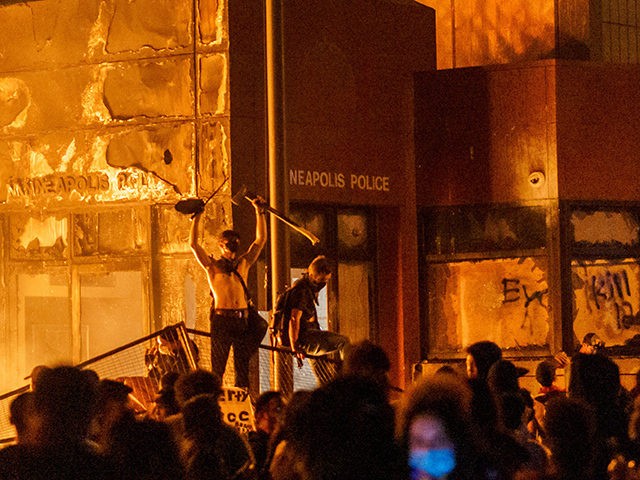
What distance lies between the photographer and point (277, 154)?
14.4 m

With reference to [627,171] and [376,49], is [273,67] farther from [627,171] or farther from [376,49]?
[627,171]

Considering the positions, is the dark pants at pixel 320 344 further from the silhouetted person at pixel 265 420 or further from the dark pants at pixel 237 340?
the silhouetted person at pixel 265 420

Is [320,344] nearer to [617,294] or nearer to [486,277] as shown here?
[486,277]

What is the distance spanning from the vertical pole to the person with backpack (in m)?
0.53

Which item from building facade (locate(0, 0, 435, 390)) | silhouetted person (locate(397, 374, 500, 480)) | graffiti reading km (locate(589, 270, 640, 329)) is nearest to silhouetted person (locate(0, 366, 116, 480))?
silhouetted person (locate(397, 374, 500, 480))

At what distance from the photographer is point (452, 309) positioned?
776 inches

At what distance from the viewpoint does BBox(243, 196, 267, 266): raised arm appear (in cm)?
1423

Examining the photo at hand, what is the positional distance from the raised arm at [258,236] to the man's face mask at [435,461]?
8.90m

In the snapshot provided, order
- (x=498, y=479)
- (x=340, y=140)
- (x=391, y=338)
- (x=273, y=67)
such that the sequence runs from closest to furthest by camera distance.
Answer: (x=498, y=479)
(x=273, y=67)
(x=340, y=140)
(x=391, y=338)

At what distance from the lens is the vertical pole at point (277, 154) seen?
14344mm

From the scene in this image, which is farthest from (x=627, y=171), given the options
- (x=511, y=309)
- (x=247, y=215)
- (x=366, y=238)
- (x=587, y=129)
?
(x=247, y=215)

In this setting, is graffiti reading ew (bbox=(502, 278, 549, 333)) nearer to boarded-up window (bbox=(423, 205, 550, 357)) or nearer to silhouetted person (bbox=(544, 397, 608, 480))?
boarded-up window (bbox=(423, 205, 550, 357))

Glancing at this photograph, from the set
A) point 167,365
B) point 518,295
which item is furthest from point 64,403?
point 518,295

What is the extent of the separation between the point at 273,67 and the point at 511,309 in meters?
6.27
